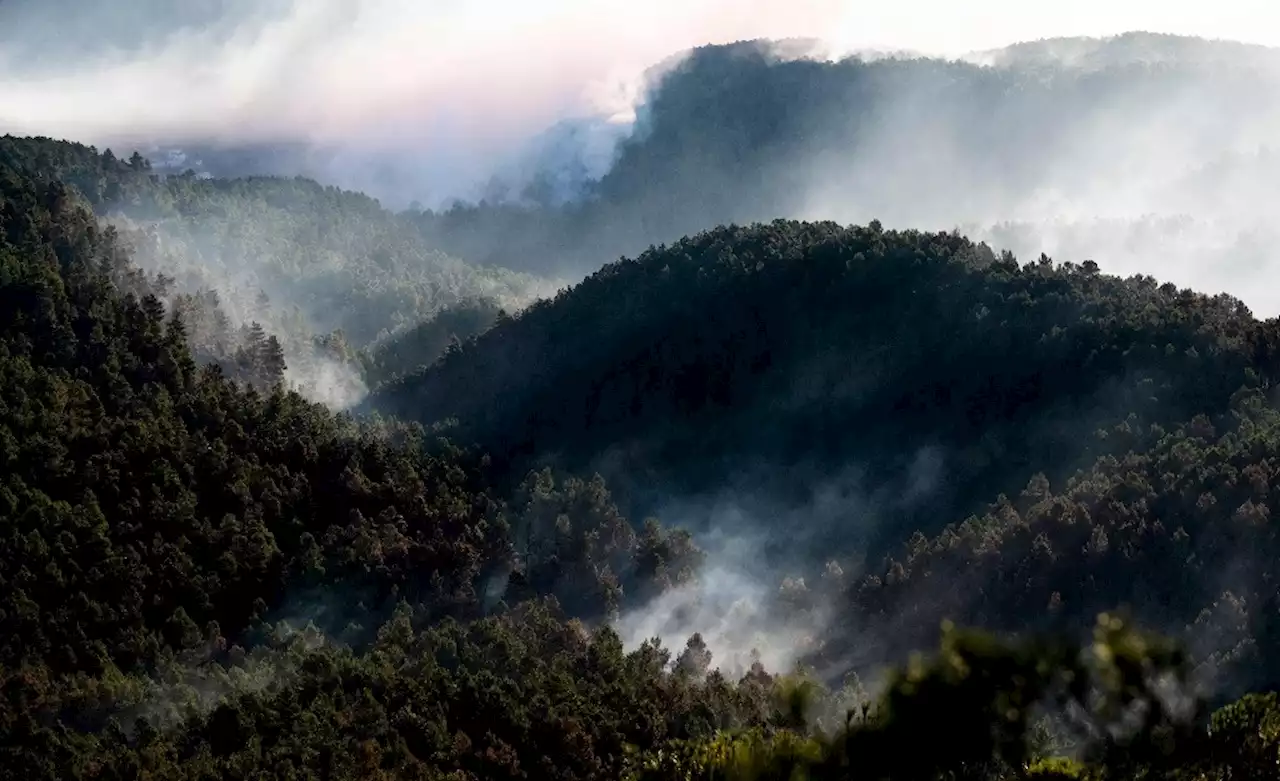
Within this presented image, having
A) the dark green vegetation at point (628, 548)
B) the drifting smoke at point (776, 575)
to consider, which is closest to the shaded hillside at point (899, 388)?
the dark green vegetation at point (628, 548)

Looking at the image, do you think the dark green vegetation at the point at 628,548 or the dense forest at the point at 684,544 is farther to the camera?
the dense forest at the point at 684,544

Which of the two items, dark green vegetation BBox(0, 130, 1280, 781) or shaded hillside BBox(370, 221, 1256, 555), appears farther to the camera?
shaded hillside BBox(370, 221, 1256, 555)

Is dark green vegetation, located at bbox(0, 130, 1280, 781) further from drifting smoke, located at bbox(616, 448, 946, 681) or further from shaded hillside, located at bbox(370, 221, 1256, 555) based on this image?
drifting smoke, located at bbox(616, 448, 946, 681)

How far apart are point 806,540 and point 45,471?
9482 centimetres

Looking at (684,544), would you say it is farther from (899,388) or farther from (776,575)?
(899,388)

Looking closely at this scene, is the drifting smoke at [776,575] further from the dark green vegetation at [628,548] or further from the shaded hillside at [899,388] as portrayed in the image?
the dark green vegetation at [628,548]

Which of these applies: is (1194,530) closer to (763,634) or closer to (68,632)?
(763,634)

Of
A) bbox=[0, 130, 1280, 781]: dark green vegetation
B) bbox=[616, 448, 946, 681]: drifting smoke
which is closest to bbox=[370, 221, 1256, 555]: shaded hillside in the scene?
bbox=[0, 130, 1280, 781]: dark green vegetation

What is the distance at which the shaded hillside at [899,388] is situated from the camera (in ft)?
470

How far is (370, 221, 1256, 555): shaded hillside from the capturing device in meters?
143

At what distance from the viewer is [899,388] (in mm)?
172500

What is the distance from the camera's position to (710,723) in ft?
305

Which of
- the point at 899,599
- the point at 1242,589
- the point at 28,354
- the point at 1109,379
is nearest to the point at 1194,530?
the point at 1242,589

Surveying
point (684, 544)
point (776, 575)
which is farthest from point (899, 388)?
point (684, 544)
